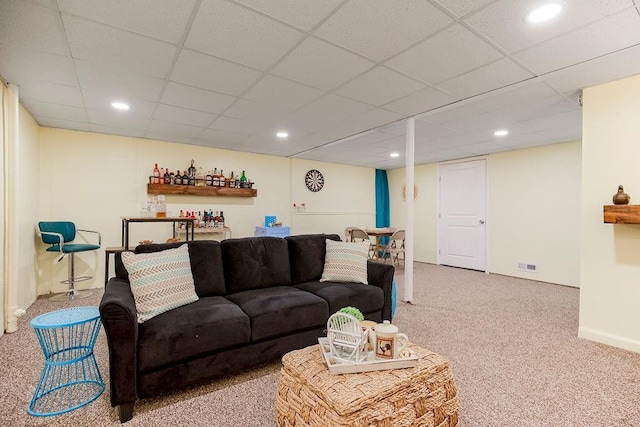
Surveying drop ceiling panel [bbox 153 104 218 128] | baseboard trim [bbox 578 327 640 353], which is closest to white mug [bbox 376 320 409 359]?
baseboard trim [bbox 578 327 640 353]

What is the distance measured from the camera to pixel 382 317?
9.41ft

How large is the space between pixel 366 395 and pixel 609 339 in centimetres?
276

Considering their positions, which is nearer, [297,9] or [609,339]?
[297,9]

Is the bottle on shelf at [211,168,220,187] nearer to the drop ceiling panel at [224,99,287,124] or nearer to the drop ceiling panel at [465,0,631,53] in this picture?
the drop ceiling panel at [224,99,287,124]

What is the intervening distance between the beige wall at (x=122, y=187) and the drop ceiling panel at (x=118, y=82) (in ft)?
6.06

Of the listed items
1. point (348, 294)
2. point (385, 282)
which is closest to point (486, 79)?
point (385, 282)

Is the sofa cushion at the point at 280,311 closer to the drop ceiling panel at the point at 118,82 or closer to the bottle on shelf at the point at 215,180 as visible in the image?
the drop ceiling panel at the point at 118,82

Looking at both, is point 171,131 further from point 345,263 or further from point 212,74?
point 345,263

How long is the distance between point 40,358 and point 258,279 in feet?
5.57

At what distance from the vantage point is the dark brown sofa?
167cm

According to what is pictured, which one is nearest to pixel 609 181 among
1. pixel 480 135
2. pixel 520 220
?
pixel 480 135

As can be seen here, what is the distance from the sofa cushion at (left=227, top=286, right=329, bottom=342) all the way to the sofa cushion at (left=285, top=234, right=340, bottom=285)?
0.43 m

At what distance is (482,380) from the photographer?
2090 millimetres

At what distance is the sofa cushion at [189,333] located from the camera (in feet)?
5.76
